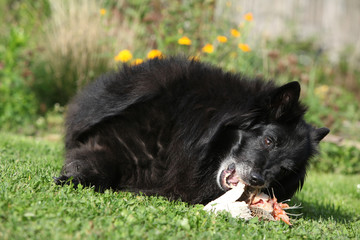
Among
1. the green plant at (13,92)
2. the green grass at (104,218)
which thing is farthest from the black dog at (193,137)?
the green plant at (13,92)

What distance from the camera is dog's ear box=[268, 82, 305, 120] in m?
3.39

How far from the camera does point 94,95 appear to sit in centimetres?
391

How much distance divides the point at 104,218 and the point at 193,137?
1084mm

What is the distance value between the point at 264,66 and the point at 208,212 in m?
5.47

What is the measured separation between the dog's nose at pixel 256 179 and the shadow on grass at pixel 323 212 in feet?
2.93

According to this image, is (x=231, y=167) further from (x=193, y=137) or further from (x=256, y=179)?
(x=193, y=137)

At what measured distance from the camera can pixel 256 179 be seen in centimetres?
323

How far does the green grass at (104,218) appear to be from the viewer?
2.41 metres

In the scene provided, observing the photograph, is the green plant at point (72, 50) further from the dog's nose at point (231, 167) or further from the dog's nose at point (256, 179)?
the dog's nose at point (256, 179)

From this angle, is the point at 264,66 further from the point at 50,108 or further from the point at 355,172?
the point at 50,108

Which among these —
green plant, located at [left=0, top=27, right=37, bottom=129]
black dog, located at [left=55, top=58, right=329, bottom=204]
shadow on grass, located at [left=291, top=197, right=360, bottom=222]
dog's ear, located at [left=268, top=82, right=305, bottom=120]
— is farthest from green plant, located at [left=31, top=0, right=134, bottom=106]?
dog's ear, located at [left=268, top=82, right=305, bottom=120]

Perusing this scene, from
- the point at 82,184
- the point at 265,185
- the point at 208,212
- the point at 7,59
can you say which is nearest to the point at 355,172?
the point at 265,185

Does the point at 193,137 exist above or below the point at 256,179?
above

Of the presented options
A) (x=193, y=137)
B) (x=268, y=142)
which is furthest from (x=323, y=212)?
→ (x=193, y=137)
